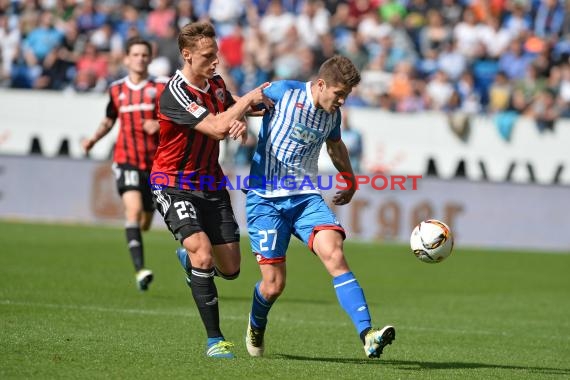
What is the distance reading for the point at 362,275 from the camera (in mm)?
15008

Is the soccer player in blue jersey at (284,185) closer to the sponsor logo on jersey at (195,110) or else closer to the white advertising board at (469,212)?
the sponsor logo on jersey at (195,110)

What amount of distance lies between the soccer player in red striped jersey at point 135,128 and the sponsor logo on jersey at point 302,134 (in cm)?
429

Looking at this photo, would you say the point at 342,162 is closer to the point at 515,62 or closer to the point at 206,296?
the point at 206,296

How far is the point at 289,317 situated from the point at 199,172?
9.84 ft

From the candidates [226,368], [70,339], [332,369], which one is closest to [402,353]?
[332,369]

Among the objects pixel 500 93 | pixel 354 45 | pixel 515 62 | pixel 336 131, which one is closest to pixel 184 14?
pixel 354 45

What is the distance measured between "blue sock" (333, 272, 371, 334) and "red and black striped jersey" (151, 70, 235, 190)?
1.29m

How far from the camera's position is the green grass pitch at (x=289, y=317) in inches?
294

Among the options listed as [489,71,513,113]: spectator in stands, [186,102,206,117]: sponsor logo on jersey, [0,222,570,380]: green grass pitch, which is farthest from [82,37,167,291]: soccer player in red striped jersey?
[489,71,513,113]: spectator in stands

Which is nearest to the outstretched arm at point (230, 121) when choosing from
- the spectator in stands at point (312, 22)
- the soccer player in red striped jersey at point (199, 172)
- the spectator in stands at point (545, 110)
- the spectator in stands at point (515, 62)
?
the soccer player in red striped jersey at point (199, 172)

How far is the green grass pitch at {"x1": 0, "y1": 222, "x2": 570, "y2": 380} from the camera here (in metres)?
7.47

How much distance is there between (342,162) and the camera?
8.56 m

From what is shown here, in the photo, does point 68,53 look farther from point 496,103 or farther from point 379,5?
point 496,103

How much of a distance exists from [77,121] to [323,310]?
11.7 metres
